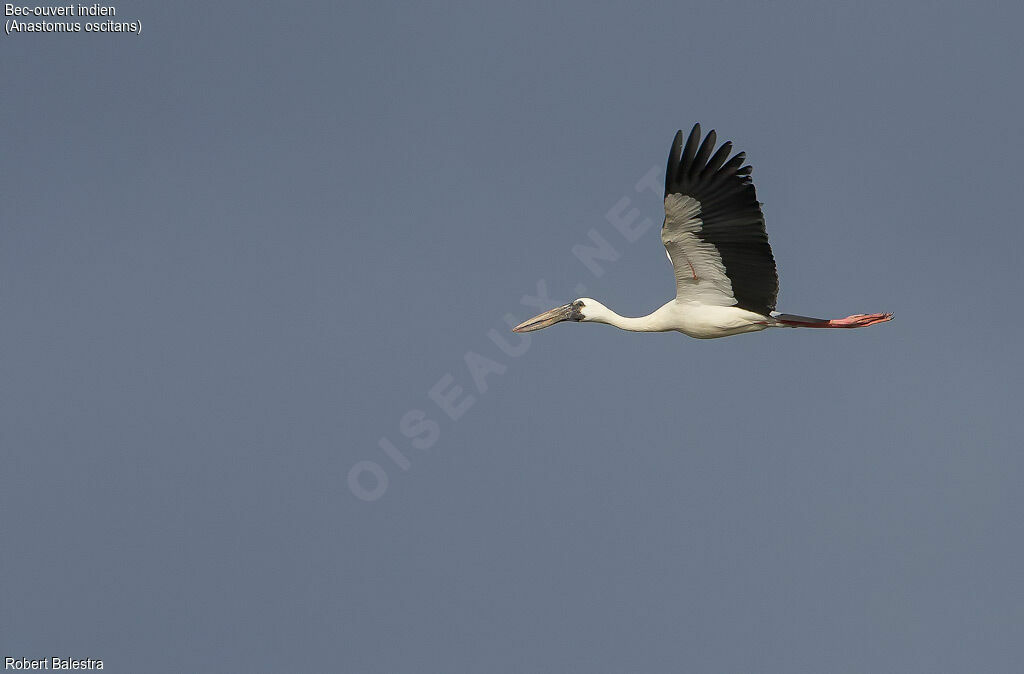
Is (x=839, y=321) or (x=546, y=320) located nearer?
(x=839, y=321)

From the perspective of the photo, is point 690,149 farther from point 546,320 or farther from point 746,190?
point 546,320

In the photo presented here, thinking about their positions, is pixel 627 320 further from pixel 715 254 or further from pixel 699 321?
pixel 715 254

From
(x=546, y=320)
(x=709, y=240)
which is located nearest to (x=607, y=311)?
(x=546, y=320)

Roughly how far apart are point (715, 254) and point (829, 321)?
9.55 ft

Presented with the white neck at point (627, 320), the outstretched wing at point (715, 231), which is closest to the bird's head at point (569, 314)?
the white neck at point (627, 320)

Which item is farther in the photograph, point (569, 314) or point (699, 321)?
point (569, 314)

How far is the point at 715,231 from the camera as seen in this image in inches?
985

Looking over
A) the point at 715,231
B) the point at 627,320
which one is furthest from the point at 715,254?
the point at 627,320

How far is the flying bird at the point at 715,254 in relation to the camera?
24156 millimetres

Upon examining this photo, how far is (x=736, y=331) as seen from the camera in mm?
26969

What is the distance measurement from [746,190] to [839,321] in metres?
4.07

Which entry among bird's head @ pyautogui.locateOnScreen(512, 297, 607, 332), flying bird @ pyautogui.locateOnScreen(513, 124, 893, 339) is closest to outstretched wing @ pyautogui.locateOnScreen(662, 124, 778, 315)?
flying bird @ pyautogui.locateOnScreen(513, 124, 893, 339)

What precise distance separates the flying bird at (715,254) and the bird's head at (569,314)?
0.76 meters

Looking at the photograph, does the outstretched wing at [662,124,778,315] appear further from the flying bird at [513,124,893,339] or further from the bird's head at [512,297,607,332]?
the bird's head at [512,297,607,332]
